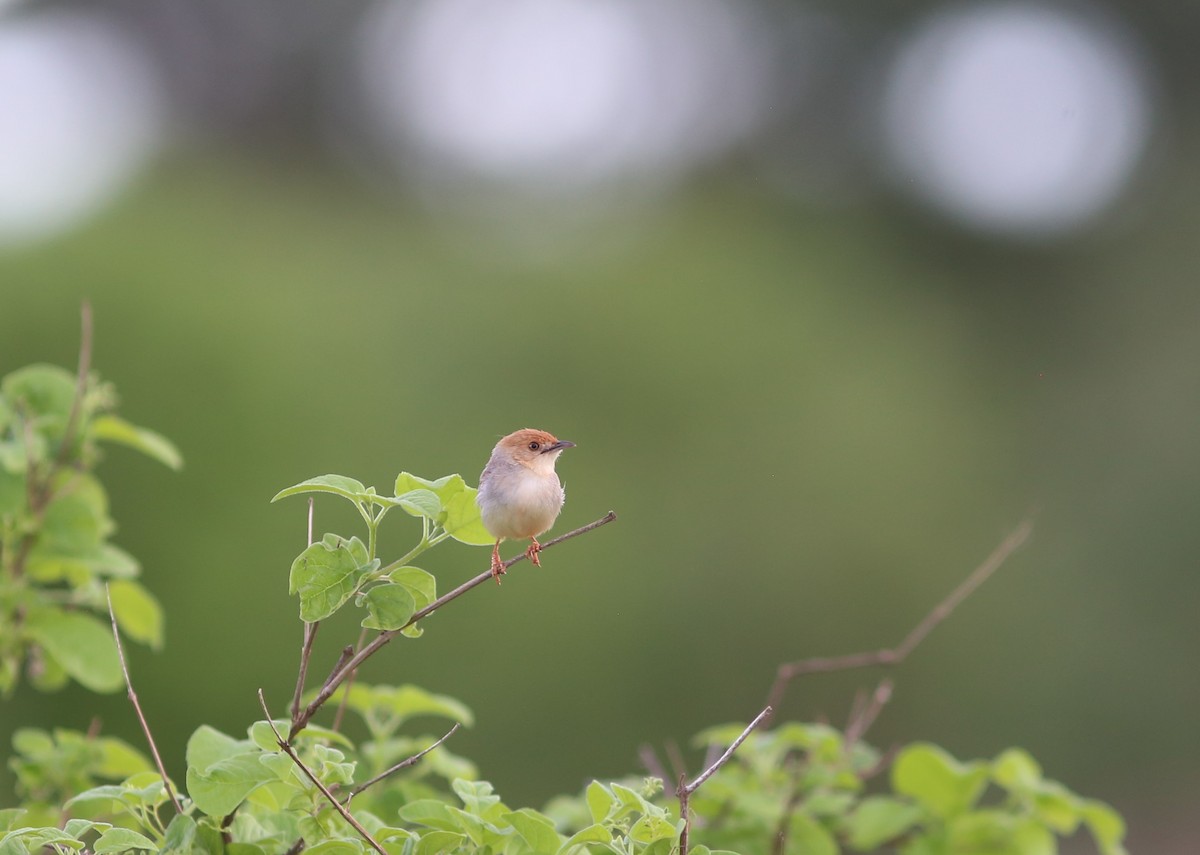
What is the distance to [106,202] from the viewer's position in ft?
25.2

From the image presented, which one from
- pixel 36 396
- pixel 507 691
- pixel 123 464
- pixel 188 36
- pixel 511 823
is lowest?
pixel 507 691

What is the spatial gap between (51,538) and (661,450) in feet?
21.7

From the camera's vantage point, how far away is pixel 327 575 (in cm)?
133

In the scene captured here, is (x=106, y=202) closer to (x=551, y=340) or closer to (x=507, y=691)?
(x=551, y=340)

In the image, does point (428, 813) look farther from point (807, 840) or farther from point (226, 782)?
point (807, 840)

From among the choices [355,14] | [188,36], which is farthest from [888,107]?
[188,36]

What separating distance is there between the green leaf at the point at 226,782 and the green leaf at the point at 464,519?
0.35 meters

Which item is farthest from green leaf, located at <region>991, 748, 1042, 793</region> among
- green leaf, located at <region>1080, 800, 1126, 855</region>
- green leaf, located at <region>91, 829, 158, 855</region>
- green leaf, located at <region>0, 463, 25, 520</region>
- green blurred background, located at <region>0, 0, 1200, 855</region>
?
Result: green blurred background, located at <region>0, 0, 1200, 855</region>

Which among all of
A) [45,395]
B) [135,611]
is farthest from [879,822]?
[45,395]

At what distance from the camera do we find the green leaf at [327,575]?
131cm

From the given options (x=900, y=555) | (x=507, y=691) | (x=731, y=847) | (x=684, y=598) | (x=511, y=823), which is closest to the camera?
(x=511, y=823)

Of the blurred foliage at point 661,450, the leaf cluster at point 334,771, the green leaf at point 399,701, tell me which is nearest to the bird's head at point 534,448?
the leaf cluster at point 334,771

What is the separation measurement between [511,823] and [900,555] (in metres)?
8.31

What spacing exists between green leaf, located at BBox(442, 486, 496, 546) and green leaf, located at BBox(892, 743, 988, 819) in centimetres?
116
